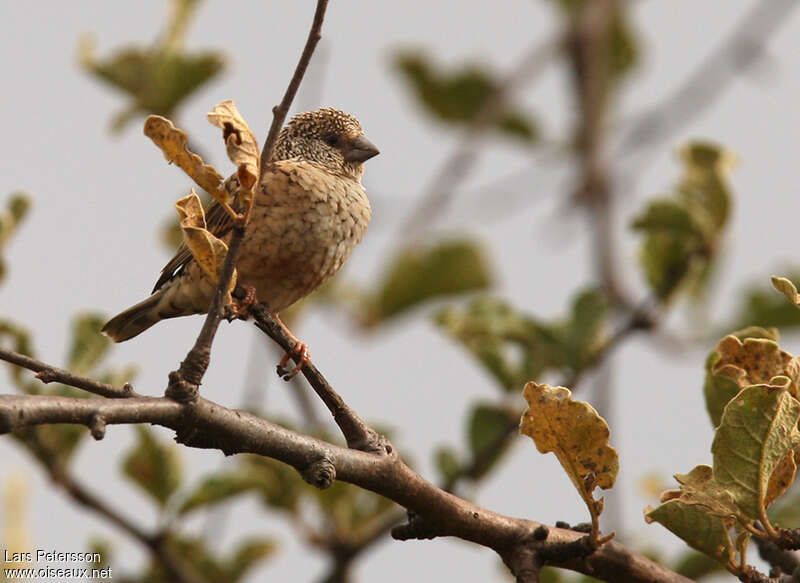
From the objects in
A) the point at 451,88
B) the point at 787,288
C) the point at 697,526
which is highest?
the point at 451,88

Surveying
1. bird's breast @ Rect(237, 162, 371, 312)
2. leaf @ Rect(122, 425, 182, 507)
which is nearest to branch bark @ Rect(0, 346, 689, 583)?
bird's breast @ Rect(237, 162, 371, 312)

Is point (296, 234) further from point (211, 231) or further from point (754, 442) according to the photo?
point (754, 442)

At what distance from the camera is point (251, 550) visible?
5.34 metres

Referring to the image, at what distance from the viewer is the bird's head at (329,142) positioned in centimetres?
503

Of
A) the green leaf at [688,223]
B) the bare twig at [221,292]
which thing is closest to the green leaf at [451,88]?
the green leaf at [688,223]

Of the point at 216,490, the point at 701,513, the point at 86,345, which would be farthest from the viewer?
the point at 216,490

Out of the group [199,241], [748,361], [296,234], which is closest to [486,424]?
[296,234]

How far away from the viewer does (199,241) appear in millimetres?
2352

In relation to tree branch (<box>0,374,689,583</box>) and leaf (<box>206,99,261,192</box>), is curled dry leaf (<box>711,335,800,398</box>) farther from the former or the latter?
leaf (<box>206,99,261,192</box>)

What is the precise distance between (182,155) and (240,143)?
0.43 ft

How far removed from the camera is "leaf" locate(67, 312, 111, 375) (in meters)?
4.19

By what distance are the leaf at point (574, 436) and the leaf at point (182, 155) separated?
734 mm

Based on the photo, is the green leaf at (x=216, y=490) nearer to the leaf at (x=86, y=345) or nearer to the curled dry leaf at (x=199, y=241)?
the leaf at (x=86, y=345)

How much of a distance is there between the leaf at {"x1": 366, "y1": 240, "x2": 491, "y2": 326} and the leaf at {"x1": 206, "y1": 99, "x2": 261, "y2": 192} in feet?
12.0
